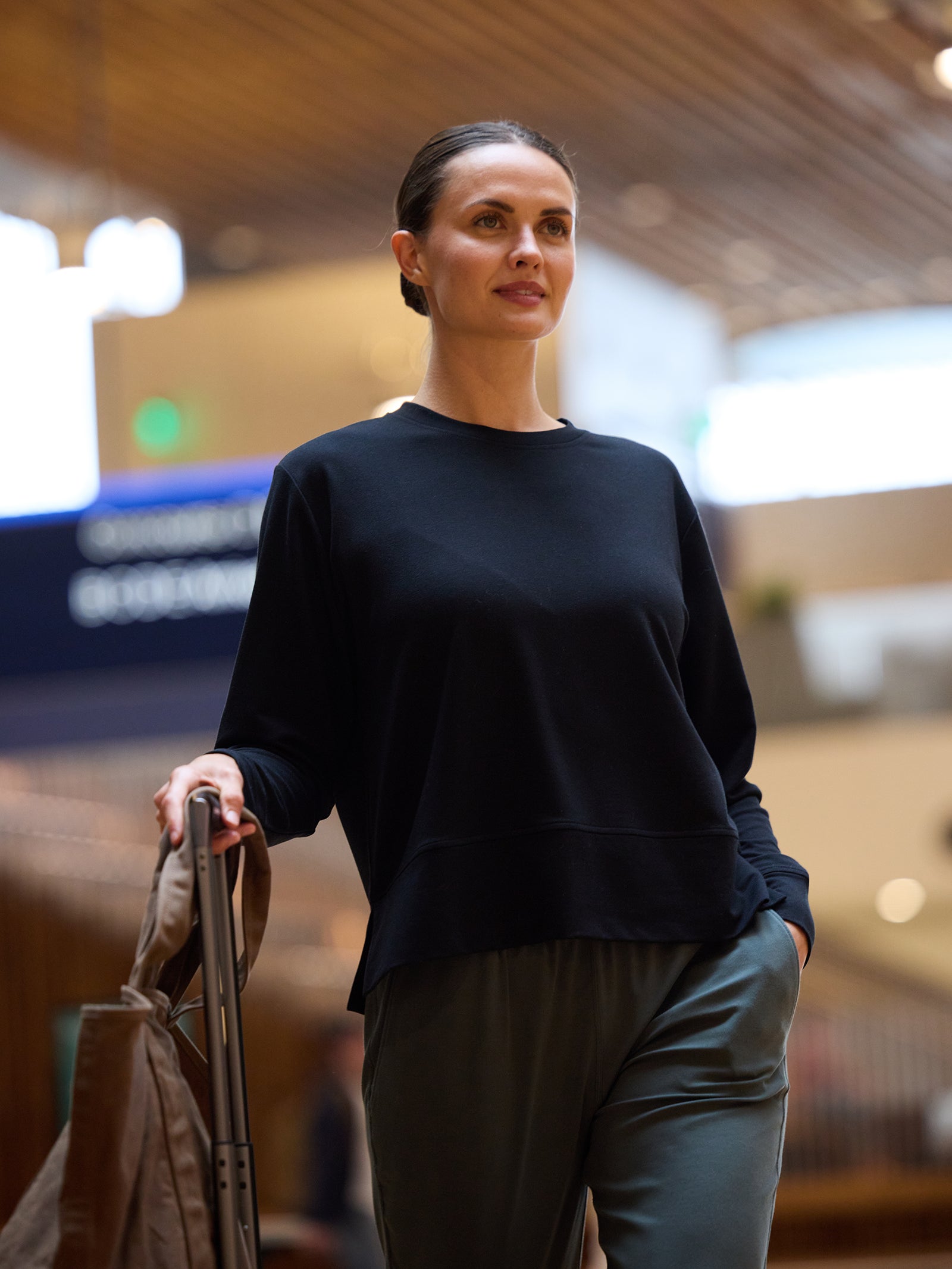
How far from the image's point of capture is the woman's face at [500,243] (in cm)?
173

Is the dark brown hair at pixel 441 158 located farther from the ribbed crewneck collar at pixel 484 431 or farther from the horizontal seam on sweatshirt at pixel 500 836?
the horizontal seam on sweatshirt at pixel 500 836

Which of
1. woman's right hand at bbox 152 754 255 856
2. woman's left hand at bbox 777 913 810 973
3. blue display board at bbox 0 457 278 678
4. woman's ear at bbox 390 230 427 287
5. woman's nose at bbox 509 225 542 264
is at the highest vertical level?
blue display board at bbox 0 457 278 678

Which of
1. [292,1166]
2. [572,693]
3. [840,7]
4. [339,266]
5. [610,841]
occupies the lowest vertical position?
[292,1166]

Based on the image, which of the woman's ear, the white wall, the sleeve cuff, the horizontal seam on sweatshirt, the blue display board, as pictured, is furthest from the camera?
the white wall

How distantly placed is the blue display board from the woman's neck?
16.1ft

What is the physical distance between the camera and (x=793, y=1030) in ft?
25.3

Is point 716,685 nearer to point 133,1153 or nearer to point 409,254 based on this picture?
point 409,254

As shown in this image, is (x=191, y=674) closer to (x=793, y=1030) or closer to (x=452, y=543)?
(x=793, y=1030)

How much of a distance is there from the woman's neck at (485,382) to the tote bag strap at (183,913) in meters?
0.52

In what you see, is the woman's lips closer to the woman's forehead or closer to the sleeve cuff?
the woman's forehead

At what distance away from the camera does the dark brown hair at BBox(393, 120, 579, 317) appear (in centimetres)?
178

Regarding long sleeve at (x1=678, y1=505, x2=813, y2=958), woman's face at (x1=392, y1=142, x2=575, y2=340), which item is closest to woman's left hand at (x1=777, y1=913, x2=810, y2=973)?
long sleeve at (x1=678, y1=505, x2=813, y2=958)

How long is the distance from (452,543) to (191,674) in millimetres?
5225

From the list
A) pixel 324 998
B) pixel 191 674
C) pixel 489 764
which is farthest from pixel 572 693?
pixel 324 998
